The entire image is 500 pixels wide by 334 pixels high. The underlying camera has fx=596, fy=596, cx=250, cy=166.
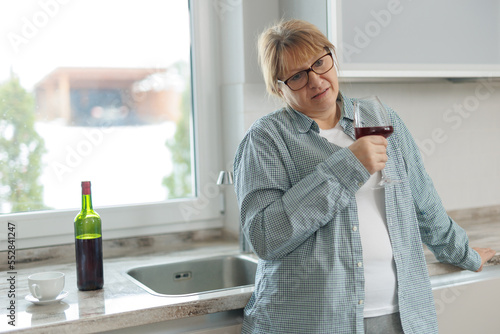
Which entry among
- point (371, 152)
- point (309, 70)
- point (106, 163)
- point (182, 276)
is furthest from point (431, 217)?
point (106, 163)

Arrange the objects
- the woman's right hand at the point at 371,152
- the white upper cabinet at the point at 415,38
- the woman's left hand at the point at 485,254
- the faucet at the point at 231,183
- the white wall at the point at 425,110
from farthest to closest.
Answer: the white wall at the point at 425,110
the faucet at the point at 231,183
the white upper cabinet at the point at 415,38
the woman's left hand at the point at 485,254
the woman's right hand at the point at 371,152

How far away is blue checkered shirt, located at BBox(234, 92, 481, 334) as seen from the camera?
126 cm

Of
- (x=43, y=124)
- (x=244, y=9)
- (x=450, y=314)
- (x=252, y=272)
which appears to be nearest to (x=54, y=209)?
(x=43, y=124)

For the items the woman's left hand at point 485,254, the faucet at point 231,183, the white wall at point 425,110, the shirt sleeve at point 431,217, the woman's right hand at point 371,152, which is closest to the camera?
the woman's right hand at point 371,152

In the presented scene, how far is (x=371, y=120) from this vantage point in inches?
50.0

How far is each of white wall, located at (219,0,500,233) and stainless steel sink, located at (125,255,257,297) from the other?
24cm

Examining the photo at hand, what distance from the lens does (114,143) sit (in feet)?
6.64

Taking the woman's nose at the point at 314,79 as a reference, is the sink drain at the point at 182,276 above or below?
below

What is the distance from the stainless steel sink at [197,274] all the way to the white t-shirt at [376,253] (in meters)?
0.56

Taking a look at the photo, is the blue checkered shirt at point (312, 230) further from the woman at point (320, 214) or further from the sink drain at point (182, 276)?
the sink drain at point (182, 276)

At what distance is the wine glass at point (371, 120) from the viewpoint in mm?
1271

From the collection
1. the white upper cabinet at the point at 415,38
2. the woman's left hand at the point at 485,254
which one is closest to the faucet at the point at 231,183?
the white upper cabinet at the point at 415,38

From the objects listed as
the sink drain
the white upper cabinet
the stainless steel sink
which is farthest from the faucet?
the white upper cabinet

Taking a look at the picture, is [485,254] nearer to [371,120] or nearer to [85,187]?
[371,120]
